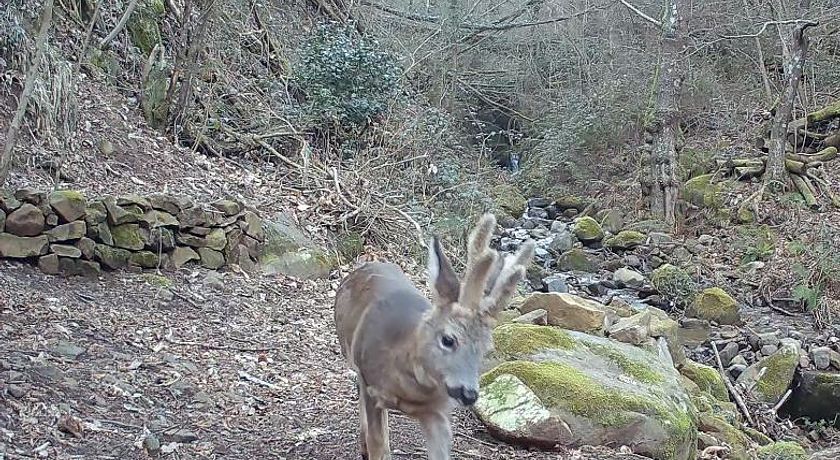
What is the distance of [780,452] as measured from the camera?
7.45 meters

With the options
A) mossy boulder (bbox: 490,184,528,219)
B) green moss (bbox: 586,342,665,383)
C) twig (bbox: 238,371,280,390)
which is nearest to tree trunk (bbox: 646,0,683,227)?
mossy boulder (bbox: 490,184,528,219)

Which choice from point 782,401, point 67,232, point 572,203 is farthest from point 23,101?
point 572,203

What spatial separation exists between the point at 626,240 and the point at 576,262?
1806 mm

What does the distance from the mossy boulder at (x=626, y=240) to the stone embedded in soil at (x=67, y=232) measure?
40.3 feet

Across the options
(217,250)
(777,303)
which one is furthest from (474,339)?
(777,303)

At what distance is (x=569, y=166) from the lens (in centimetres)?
2319

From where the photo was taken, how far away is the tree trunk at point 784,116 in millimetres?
17469

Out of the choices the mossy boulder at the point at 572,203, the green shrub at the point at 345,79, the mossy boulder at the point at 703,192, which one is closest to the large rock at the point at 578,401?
the green shrub at the point at 345,79

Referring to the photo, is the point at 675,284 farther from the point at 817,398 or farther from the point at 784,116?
the point at 784,116

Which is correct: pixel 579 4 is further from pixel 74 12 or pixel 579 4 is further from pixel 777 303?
pixel 74 12

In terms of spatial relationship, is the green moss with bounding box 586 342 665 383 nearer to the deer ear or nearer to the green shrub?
the deer ear

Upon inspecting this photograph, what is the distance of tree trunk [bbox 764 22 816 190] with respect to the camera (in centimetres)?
1747

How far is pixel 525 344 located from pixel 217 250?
3.90 meters

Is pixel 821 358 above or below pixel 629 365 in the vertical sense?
below
